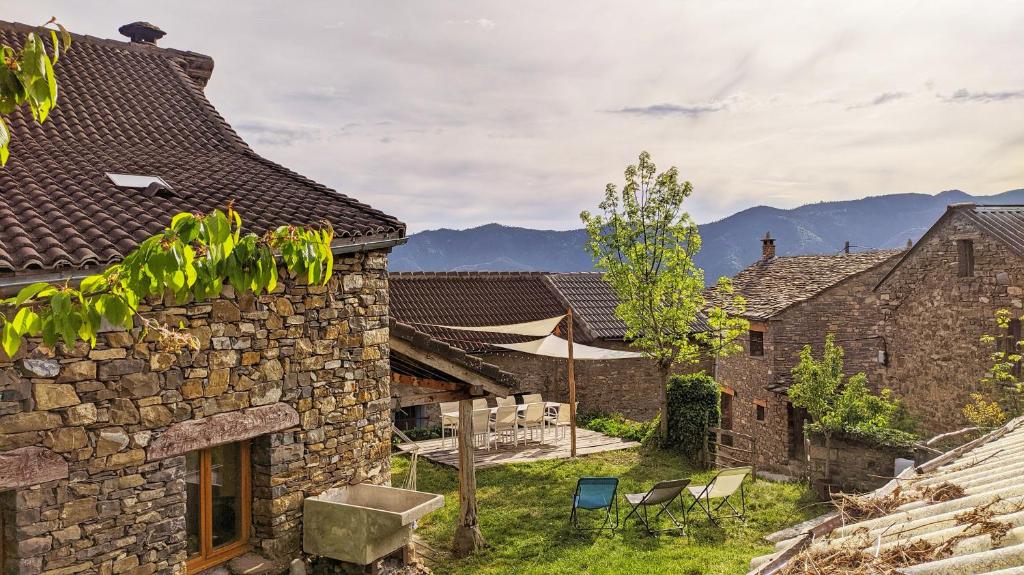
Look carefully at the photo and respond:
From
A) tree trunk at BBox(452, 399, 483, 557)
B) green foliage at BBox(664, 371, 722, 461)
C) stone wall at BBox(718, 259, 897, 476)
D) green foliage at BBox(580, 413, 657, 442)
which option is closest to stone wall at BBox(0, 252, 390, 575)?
tree trunk at BBox(452, 399, 483, 557)

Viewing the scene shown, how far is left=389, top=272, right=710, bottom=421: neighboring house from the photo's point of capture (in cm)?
1664

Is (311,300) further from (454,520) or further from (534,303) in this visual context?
(534,303)

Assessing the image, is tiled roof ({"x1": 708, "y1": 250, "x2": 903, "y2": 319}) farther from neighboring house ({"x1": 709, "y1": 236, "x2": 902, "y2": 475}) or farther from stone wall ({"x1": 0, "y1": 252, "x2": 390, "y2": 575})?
stone wall ({"x1": 0, "y1": 252, "x2": 390, "y2": 575})

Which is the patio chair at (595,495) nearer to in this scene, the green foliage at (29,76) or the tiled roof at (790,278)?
the green foliage at (29,76)

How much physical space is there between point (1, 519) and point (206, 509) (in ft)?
4.99

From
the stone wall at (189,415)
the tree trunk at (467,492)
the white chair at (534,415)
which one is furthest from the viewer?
the white chair at (534,415)

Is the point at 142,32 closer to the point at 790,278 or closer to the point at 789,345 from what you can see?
the point at 789,345

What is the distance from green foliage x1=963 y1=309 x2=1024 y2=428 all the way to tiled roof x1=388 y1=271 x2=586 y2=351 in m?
8.91

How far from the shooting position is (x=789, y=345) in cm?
1725

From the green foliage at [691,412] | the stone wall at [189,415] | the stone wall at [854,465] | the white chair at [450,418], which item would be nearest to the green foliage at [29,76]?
the stone wall at [189,415]

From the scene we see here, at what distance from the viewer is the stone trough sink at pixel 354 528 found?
6.03 m

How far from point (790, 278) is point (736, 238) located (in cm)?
12377

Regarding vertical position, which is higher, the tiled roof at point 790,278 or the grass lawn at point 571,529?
the tiled roof at point 790,278

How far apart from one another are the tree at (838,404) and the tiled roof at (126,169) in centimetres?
731
